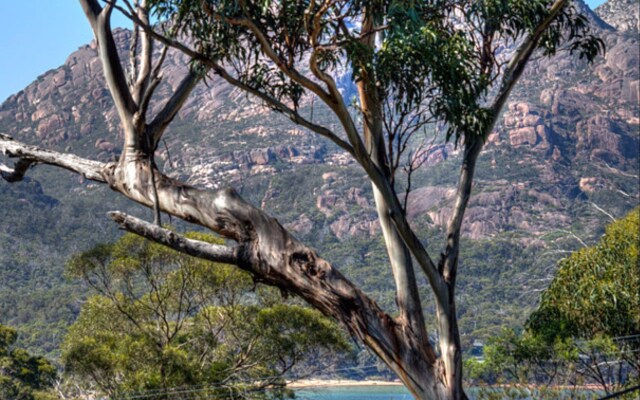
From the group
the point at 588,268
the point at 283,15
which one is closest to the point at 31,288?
the point at 588,268

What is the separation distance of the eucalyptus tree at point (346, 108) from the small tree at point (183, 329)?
7724 mm

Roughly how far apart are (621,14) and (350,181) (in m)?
32.3

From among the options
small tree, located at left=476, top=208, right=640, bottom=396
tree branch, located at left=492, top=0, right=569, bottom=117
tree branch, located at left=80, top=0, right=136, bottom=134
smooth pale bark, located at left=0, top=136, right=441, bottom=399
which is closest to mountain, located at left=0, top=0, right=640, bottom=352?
small tree, located at left=476, top=208, right=640, bottom=396

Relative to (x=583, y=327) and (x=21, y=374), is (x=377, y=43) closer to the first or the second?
(x=583, y=327)

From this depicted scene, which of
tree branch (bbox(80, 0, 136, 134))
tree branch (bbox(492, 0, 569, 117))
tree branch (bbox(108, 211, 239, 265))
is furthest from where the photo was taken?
tree branch (bbox(492, 0, 569, 117))

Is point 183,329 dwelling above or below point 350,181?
below

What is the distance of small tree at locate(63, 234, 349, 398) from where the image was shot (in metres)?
12.5

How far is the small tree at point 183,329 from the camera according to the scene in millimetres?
12547

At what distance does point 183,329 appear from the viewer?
14477 mm

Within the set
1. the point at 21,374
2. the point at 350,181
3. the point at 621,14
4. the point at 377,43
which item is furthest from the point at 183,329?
the point at 621,14

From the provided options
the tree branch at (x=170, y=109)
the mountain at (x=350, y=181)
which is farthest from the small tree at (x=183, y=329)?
the mountain at (x=350, y=181)

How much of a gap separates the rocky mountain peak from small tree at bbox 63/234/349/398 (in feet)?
227

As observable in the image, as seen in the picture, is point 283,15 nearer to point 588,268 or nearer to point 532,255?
point 588,268

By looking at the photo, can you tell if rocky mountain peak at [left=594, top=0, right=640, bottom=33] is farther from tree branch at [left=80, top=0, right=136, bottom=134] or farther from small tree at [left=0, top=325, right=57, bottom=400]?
tree branch at [left=80, top=0, right=136, bottom=134]
